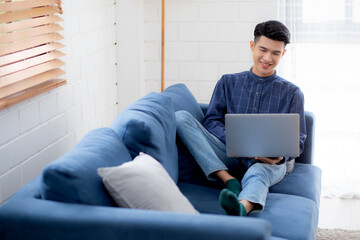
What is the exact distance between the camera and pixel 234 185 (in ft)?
9.09

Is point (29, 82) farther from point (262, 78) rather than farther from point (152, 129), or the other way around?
point (262, 78)

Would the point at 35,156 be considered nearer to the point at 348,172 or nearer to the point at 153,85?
the point at 153,85

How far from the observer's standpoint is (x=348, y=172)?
13.8ft

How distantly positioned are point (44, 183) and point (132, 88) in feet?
7.71

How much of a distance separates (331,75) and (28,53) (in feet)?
7.65

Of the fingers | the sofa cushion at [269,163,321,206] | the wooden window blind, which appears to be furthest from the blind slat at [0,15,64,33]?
the sofa cushion at [269,163,321,206]

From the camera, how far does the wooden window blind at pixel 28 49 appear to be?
2398 millimetres

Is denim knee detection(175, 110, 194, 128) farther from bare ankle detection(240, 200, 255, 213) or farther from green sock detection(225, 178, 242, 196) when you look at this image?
bare ankle detection(240, 200, 255, 213)

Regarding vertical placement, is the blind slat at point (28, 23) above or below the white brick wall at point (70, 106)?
above

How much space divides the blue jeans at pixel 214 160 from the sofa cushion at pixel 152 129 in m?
0.11

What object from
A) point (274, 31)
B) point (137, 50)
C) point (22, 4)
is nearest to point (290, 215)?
point (274, 31)

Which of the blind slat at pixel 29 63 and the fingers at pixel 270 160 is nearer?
the blind slat at pixel 29 63

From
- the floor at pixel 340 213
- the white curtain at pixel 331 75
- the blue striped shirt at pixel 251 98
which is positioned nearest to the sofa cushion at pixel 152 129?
the blue striped shirt at pixel 251 98

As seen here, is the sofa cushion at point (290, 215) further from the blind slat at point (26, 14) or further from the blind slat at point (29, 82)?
the blind slat at point (26, 14)
